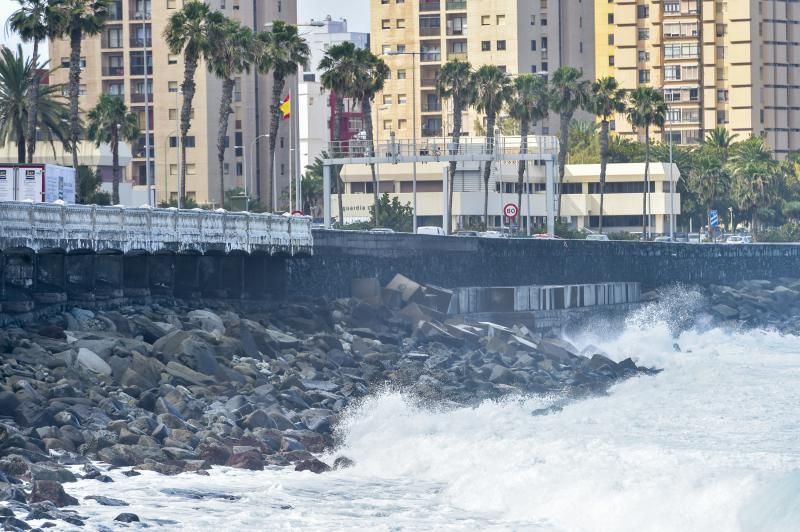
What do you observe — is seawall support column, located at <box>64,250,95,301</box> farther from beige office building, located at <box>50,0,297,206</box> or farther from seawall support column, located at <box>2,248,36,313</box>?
beige office building, located at <box>50,0,297,206</box>

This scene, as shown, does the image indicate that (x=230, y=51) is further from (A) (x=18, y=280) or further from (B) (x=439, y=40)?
(B) (x=439, y=40)

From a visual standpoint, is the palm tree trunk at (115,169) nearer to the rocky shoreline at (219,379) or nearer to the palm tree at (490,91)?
the palm tree at (490,91)

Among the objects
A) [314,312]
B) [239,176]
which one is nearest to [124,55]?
[239,176]

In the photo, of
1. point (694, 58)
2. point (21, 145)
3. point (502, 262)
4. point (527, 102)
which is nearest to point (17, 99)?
point (21, 145)

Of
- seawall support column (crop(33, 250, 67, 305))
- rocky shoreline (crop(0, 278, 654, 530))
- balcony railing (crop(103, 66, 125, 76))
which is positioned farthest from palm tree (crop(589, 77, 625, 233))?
seawall support column (crop(33, 250, 67, 305))

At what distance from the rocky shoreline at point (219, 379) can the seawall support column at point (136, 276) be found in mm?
684

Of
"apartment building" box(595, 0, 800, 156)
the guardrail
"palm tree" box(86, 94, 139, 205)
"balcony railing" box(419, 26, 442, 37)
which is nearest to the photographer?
the guardrail

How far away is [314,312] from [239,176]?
9049cm

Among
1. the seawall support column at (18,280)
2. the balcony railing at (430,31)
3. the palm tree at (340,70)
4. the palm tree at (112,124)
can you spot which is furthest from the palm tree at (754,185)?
the seawall support column at (18,280)

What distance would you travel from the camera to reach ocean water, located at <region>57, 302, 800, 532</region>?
26094 millimetres

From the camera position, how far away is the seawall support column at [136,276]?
41375mm

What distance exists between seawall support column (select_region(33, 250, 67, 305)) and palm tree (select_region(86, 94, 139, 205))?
45347 mm

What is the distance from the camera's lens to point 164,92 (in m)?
129

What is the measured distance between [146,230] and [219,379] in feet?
20.8
